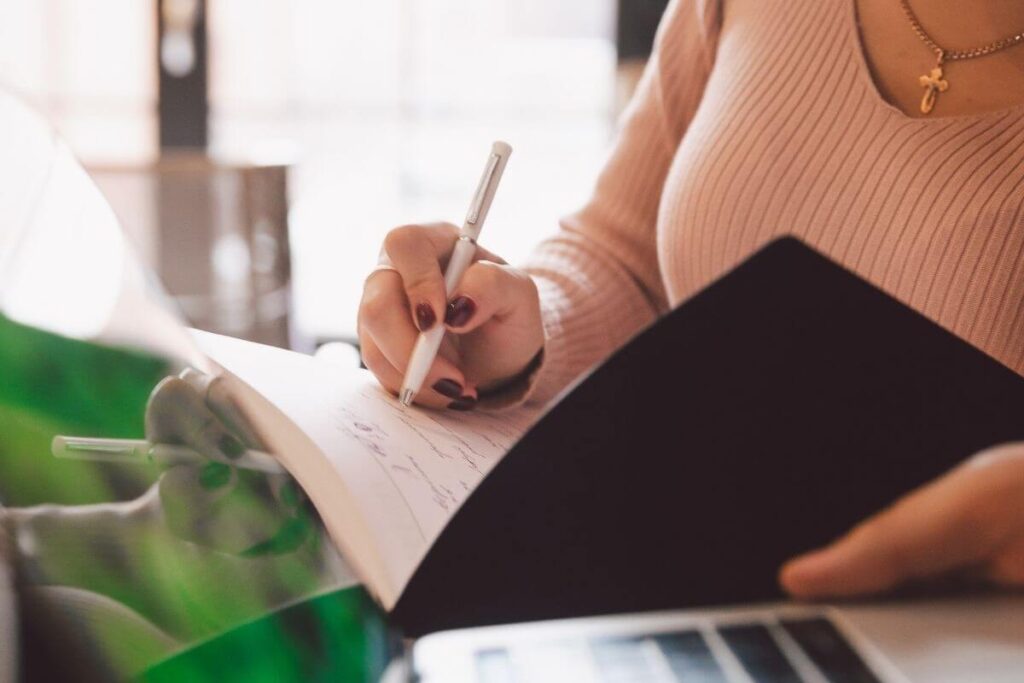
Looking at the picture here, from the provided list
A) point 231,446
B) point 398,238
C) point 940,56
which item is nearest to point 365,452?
point 231,446

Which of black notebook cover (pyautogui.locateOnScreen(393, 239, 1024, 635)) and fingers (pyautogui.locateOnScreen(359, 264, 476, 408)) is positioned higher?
black notebook cover (pyautogui.locateOnScreen(393, 239, 1024, 635))

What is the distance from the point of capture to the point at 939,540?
243 mm

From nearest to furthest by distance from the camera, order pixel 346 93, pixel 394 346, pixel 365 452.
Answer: pixel 365 452 < pixel 394 346 < pixel 346 93

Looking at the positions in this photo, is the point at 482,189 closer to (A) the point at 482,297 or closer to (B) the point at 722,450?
(A) the point at 482,297

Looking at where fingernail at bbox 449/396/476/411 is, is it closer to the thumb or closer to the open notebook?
the open notebook

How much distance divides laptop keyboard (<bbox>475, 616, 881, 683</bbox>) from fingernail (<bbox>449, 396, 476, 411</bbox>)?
21 centimetres

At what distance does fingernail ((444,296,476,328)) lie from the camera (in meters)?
0.47

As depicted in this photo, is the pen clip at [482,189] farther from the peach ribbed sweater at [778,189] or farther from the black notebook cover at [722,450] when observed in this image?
the black notebook cover at [722,450]

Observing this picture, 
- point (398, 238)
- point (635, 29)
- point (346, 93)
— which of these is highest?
point (398, 238)

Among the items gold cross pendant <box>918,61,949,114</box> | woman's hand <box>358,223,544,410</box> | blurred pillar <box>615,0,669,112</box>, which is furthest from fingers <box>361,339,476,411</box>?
blurred pillar <box>615,0,669,112</box>

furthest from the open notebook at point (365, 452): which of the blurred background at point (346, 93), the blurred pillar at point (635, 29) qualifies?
the blurred pillar at point (635, 29)

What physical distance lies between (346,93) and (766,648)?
2604 millimetres

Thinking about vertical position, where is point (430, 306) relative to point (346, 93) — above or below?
above

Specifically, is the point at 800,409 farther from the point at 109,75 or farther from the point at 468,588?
the point at 109,75
